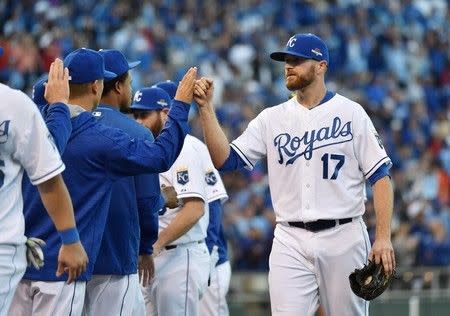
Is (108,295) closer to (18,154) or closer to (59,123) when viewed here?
(59,123)

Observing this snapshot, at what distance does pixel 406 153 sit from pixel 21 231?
13197mm

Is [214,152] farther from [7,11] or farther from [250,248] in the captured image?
[7,11]

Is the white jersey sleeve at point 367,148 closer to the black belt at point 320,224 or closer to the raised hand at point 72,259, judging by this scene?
the black belt at point 320,224

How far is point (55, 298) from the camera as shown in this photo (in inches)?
224

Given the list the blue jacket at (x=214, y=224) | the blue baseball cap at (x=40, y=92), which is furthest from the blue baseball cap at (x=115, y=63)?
the blue jacket at (x=214, y=224)

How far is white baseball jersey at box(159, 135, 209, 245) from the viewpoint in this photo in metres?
7.78

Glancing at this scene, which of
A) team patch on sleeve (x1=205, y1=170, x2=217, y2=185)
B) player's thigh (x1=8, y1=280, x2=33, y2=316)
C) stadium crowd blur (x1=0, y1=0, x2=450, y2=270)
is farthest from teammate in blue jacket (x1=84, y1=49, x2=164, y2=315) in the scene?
stadium crowd blur (x1=0, y1=0, x2=450, y2=270)

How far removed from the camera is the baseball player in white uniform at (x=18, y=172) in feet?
16.6

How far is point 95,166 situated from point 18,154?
80 centimetres

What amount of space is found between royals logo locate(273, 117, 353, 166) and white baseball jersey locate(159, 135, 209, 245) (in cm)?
86

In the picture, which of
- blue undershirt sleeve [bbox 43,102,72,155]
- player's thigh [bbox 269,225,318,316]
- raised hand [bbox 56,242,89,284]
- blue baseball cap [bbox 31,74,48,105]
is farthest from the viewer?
player's thigh [bbox 269,225,318,316]

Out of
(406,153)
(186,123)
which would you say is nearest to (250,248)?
(406,153)

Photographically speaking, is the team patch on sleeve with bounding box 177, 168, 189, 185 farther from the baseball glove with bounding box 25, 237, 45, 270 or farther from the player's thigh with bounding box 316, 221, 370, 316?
the baseball glove with bounding box 25, 237, 45, 270

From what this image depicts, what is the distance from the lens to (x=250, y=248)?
14711mm
